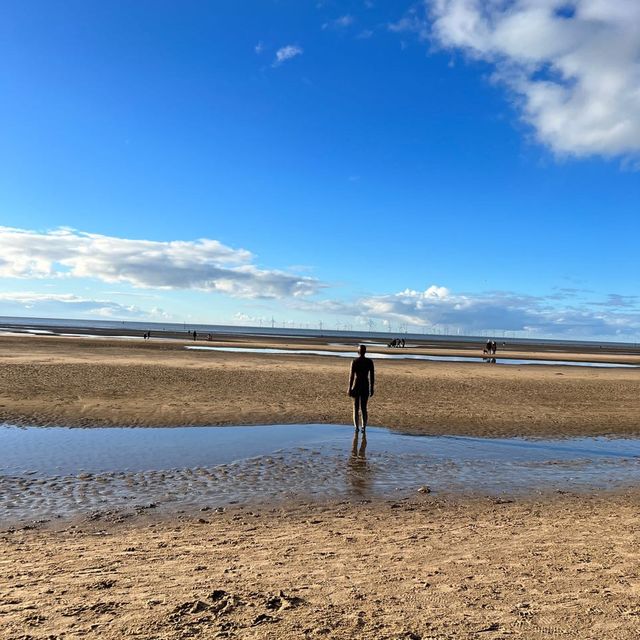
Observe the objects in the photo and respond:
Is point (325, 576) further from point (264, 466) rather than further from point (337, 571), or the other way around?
point (264, 466)

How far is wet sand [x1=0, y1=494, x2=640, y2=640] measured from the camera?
4.50 meters

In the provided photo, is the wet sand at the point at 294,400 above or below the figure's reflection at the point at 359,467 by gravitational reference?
above

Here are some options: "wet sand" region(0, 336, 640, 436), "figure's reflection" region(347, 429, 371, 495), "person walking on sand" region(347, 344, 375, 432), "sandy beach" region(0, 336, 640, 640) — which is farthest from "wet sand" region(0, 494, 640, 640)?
"wet sand" region(0, 336, 640, 436)

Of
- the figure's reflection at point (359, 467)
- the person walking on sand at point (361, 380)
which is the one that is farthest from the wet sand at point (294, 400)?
the figure's reflection at point (359, 467)

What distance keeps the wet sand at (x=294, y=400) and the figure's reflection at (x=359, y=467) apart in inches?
101

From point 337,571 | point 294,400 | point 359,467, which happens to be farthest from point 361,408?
point 337,571

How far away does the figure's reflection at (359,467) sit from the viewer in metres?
9.98

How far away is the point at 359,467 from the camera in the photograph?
11516 millimetres

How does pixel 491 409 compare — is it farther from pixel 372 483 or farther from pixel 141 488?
pixel 141 488

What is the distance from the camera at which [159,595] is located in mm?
5016

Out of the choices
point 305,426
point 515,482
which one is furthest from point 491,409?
point 515,482

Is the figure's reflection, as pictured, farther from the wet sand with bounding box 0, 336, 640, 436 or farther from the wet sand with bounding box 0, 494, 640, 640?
the wet sand with bounding box 0, 336, 640, 436

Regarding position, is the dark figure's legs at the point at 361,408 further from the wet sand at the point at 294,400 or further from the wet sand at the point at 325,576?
the wet sand at the point at 325,576

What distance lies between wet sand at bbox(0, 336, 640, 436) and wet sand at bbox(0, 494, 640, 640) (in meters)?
8.79
